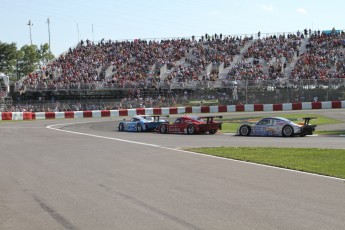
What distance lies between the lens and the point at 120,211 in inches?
294

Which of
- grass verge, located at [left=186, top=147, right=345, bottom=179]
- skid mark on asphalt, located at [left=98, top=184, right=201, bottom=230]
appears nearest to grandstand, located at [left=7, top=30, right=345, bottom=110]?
grass verge, located at [left=186, top=147, right=345, bottom=179]

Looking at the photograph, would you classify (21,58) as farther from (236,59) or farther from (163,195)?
(163,195)

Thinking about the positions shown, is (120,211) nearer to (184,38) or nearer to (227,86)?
(227,86)

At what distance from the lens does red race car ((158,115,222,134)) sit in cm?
2566

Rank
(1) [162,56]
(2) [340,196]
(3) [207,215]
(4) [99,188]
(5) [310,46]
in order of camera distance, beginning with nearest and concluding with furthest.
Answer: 1. (3) [207,215]
2. (2) [340,196]
3. (4) [99,188]
4. (5) [310,46]
5. (1) [162,56]

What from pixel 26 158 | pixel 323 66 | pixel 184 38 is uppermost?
pixel 184 38

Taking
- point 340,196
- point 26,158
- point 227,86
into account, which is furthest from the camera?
point 227,86

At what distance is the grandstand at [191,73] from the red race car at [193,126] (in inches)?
635

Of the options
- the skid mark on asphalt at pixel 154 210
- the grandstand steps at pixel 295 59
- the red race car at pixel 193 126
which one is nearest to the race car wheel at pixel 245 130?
the red race car at pixel 193 126

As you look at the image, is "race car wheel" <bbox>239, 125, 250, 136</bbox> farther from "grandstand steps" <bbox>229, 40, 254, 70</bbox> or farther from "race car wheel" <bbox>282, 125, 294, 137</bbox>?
"grandstand steps" <bbox>229, 40, 254, 70</bbox>

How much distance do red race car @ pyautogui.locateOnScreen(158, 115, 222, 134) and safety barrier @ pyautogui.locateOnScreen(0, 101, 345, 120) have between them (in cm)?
1659

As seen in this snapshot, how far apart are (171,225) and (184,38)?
51.0 m

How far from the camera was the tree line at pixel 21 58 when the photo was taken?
277ft

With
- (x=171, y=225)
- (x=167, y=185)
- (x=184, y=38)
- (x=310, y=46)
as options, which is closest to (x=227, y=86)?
(x=310, y=46)
